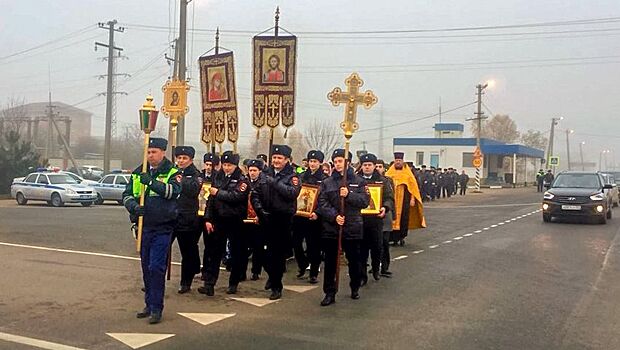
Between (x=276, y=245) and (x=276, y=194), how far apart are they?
677 millimetres

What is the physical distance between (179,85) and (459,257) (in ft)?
20.9

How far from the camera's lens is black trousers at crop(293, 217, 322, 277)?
370 inches

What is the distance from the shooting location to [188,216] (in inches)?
333

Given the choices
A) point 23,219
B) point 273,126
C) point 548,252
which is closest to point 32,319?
point 273,126

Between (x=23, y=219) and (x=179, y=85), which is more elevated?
(x=179, y=85)

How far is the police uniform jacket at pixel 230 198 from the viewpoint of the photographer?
27.6 ft

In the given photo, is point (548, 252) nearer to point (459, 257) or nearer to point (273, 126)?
point (459, 257)

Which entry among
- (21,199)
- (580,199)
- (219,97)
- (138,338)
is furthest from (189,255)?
(21,199)

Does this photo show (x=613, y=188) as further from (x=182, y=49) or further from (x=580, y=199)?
(x=182, y=49)

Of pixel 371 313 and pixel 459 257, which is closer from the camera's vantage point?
pixel 371 313

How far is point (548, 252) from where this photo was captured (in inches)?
527

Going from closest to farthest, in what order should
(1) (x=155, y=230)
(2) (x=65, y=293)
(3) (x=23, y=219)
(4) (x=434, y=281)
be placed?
1. (1) (x=155, y=230)
2. (2) (x=65, y=293)
3. (4) (x=434, y=281)
4. (3) (x=23, y=219)

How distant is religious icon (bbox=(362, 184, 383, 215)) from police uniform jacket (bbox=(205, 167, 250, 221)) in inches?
74.0

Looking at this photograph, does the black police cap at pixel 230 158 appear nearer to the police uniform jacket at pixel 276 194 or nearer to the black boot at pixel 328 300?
the police uniform jacket at pixel 276 194
